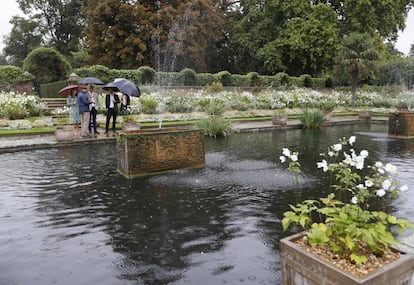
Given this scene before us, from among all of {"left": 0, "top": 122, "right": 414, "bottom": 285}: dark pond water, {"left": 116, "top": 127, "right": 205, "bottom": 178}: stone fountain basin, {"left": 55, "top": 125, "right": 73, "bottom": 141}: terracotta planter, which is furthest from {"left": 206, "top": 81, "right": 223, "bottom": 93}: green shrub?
{"left": 116, "top": 127, "right": 205, "bottom": 178}: stone fountain basin

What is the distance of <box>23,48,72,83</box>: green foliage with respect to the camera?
974 inches

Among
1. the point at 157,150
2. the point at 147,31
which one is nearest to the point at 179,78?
the point at 147,31

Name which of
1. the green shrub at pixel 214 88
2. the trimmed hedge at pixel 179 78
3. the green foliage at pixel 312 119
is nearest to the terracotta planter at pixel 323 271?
the green foliage at pixel 312 119

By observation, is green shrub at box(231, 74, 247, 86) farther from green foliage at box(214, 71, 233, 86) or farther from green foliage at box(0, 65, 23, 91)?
green foliage at box(0, 65, 23, 91)

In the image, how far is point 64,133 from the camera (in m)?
10.9

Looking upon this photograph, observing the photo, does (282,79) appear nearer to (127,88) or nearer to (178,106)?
(178,106)

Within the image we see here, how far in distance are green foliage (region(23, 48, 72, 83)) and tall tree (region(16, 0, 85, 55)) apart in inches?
753

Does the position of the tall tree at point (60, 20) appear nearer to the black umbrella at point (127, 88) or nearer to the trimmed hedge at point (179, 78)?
the trimmed hedge at point (179, 78)

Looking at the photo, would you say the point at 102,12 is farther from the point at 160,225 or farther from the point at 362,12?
the point at 160,225

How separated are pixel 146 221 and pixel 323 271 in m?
2.78

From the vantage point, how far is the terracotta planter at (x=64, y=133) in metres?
10.8

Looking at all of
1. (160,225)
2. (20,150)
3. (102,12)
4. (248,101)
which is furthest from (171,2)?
(160,225)

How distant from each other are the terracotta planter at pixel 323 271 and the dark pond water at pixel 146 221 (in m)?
0.81

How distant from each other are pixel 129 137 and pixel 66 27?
43.6 metres
